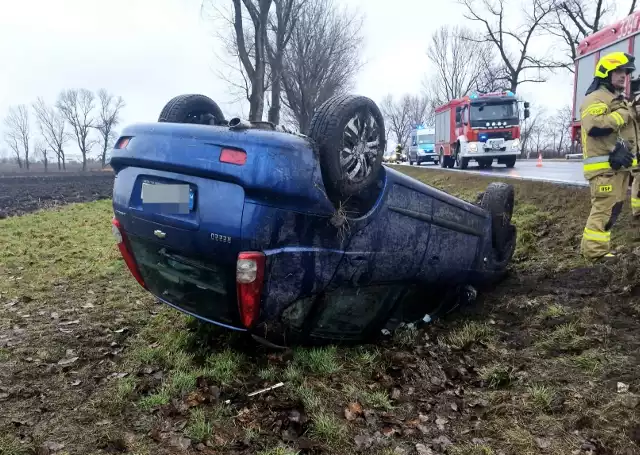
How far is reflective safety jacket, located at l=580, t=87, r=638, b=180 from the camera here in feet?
13.7

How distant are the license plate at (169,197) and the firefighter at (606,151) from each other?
3.45 m

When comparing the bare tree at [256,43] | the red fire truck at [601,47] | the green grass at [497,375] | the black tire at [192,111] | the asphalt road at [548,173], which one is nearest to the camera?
the green grass at [497,375]

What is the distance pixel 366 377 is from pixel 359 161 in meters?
1.26

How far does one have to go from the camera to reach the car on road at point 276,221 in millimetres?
2408

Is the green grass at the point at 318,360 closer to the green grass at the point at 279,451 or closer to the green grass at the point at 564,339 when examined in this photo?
the green grass at the point at 279,451

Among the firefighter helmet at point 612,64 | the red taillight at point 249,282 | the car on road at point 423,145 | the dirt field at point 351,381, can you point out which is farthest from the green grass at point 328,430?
the car on road at point 423,145

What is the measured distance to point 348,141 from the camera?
2.72 metres

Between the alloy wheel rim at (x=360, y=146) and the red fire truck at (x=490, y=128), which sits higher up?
the red fire truck at (x=490, y=128)

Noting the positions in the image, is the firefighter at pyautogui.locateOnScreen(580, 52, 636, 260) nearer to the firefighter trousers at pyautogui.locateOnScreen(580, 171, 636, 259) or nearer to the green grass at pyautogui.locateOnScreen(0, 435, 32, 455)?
the firefighter trousers at pyautogui.locateOnScreen(580, 171, 636, 259)

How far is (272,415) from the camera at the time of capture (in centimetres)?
255

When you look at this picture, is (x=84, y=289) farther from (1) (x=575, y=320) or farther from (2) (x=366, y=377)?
(1) (x=575, y=320)

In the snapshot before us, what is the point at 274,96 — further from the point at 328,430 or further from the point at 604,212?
the point at 328,430

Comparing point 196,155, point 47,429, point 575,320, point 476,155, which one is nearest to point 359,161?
point 196,155

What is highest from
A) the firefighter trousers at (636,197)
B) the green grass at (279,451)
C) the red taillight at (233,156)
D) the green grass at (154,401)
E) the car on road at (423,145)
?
the car on road at (423,145)
